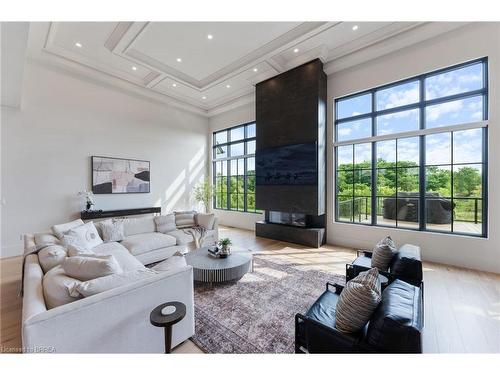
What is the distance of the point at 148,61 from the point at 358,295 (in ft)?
20.0

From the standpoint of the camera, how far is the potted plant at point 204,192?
7789 mm

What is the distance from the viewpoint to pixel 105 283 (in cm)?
159

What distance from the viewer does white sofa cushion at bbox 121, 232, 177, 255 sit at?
11.7 ft

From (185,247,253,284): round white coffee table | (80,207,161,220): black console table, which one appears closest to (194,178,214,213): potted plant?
(80,207,161,220): black console table

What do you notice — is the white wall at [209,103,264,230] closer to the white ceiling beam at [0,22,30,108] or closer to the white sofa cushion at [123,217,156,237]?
the white sofa cushion at [123,217,156,237]

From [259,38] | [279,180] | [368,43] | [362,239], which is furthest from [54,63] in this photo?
[362,239]

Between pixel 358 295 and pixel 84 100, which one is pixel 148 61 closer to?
pixel 84 100

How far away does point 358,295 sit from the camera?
4.65ft

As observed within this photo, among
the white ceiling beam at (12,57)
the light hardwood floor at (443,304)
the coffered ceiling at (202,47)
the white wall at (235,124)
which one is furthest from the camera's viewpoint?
the white wall at (235,124)

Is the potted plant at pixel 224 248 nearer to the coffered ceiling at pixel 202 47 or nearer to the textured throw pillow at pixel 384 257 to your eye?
the textured throw pillow at pixel 384 257

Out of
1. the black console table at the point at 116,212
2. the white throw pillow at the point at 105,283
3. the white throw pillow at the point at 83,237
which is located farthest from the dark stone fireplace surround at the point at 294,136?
the white throw pillow at the point at 105,283

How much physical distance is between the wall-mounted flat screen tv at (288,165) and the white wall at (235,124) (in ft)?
5.62

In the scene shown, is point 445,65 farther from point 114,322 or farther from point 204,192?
Result: point 204,192

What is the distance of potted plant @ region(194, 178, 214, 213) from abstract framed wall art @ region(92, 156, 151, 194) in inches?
69.7
